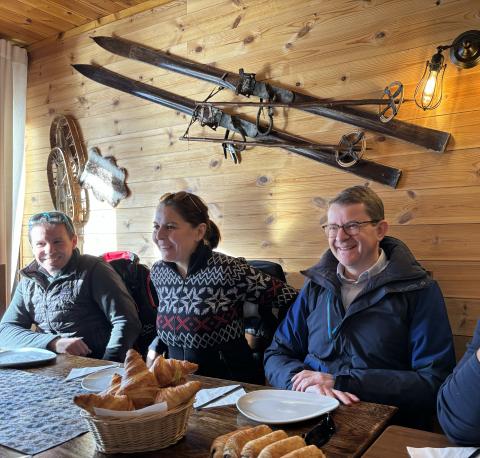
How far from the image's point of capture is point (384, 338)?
1516 mm

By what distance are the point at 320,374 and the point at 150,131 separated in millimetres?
1950

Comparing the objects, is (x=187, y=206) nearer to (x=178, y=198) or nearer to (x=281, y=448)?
(x=178, y=198)

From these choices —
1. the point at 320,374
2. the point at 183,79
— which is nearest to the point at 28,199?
the point at 183,79

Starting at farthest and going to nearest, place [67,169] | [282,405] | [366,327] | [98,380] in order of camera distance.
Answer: [67,169], [366,327], [98,380], [282,405]

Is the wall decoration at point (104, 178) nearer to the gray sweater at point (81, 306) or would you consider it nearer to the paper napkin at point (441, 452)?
the gray sweater at point (81, 306)

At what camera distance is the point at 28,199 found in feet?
11.8

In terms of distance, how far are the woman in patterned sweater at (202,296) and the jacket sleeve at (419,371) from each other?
1.92ft

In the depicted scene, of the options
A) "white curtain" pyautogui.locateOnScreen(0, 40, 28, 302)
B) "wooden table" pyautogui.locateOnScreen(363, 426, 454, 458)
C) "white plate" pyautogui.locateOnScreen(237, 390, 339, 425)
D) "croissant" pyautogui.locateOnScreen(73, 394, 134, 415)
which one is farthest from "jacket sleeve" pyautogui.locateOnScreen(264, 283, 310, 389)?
"white curtain" pyautogui.locateOnScreen(0, 40, 28, 302)

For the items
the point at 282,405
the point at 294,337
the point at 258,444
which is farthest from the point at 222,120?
the point at 258,444

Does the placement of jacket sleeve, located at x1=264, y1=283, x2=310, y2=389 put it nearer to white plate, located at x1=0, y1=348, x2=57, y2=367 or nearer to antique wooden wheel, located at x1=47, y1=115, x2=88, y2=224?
white plate, located at x1=0, y1=348, x2=57, y2=367

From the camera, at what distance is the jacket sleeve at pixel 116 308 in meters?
2.04

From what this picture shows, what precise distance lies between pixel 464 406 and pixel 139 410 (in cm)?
66

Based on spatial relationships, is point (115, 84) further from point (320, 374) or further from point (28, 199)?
point (320, 374)

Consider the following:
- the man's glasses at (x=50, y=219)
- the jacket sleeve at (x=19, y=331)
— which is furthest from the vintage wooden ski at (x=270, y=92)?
the jacket sleeve at (x=19, y=331)
